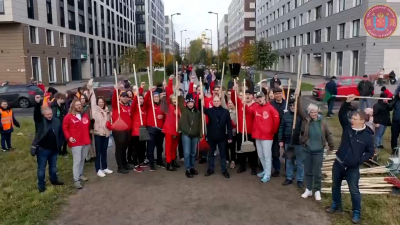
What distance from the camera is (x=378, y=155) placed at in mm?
8750

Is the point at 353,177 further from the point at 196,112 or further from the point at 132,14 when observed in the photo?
the point at 132,14

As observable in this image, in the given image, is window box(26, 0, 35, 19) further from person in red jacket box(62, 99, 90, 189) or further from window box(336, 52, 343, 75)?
window box(336, 52, 343, 75)

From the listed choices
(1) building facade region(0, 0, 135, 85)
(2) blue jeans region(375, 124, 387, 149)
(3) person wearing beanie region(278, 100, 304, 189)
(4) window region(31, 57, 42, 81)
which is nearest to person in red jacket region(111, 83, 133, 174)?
(3) person wearing beanie region(278, 100, 304, 189)

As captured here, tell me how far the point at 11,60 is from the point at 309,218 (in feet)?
113

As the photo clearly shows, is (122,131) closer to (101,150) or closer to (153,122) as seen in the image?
(101,150)

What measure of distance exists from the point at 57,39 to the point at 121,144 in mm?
37335

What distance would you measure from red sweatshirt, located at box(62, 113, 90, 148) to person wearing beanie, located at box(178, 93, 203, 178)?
6.53 ft

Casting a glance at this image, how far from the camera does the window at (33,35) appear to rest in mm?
35028

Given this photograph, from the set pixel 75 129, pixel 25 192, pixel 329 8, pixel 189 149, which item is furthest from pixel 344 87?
pixel 329 8

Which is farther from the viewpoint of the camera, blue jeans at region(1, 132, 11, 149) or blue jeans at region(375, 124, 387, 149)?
blue jeans at region(1, 132, 11, 149)

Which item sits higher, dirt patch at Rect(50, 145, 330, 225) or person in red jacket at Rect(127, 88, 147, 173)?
person in red jacket at Rect(127, 88, 147, 173)

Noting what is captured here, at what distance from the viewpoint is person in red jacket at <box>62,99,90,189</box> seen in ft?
22.1

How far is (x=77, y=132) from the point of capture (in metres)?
6.78

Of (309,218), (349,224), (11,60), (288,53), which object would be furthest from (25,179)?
(288,53)
